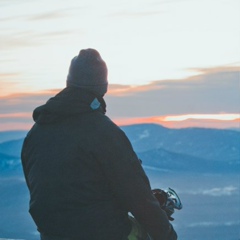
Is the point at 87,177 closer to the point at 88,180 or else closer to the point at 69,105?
the point at 88,180

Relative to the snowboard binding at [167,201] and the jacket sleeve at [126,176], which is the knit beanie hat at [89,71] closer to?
the jacket sleeve at [126,176]

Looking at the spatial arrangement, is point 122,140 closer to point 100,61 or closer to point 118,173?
point 118,173

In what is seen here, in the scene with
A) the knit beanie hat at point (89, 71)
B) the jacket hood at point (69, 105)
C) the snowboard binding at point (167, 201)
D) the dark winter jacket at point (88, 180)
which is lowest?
the snowboard binding at point (167, 201)

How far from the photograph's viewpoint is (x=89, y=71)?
13.0 feet

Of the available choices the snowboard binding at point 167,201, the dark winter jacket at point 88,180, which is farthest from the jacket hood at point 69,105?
the snowboard binding at point 167,201

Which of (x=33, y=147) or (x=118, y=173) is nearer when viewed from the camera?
(x=118, y=173)

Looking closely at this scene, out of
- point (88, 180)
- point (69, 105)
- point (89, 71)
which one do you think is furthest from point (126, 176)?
point (89, 71)

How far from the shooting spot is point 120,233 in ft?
12.7

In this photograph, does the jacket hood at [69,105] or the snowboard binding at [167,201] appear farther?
the snowboard binding at [167,201]

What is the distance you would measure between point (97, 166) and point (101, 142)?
0.13 m

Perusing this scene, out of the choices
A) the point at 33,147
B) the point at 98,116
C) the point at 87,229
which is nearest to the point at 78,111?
the point at 98,116

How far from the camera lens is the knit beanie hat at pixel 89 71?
396 cm

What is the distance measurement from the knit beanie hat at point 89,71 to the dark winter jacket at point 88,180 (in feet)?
0.17

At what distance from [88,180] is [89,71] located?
576 mm
